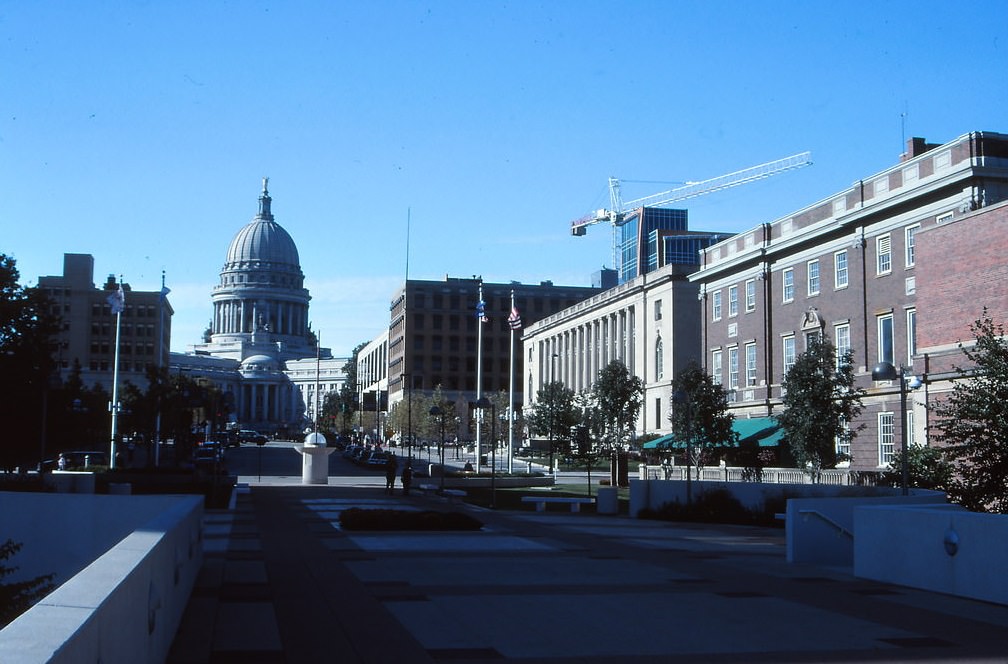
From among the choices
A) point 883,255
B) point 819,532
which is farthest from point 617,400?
point 819,532

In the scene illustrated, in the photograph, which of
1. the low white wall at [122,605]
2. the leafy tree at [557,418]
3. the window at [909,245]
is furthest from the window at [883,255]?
the low white wall at [122,605]

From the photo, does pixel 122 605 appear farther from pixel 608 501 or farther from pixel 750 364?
pixel 750 364

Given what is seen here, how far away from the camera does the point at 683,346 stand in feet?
281

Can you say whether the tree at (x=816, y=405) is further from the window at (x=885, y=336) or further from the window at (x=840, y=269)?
the window at (x=840, y=269)

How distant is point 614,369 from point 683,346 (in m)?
5.85

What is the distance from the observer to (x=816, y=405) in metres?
47.3

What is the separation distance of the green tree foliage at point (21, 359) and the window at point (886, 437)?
117 ft

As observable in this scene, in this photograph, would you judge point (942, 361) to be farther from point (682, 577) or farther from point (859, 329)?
point (682, 577)

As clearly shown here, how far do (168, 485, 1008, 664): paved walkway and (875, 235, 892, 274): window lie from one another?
102ft

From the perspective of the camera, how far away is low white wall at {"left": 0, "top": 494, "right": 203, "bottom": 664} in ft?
17.9

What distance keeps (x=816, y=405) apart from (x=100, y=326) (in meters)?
119

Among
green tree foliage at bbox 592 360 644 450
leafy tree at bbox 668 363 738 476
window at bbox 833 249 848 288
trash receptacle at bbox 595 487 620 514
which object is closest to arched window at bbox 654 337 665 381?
green tree foliage at bbox 592 360 644 450

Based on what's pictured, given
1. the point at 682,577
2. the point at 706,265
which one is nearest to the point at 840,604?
the point at 682,577

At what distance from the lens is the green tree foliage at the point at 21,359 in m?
48.1
